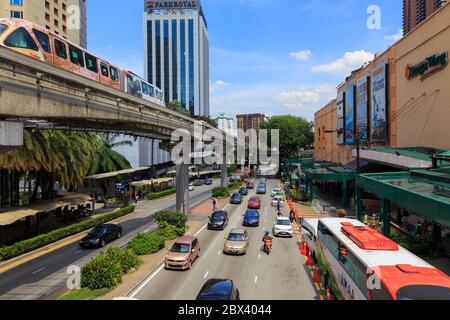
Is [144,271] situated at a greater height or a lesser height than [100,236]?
lesser

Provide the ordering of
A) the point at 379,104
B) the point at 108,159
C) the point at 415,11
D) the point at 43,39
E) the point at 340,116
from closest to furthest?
the point at 43,39
the point at 379,104
the point at 340,116
the point at 108,159
the point at 415,11

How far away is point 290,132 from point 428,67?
226ft

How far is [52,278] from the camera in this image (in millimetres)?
20094

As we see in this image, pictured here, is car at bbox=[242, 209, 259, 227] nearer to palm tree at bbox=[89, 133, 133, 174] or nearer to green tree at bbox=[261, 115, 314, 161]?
palm tree at bbox=[89, 133, 133, 174]

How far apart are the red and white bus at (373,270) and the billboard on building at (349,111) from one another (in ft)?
118

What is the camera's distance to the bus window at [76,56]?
25414 mm

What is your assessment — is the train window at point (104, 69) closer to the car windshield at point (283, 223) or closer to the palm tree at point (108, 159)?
the car windshield at point (283, 223)

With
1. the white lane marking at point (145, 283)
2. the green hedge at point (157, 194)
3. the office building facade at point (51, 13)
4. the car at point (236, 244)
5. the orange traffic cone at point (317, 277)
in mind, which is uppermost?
the office building facade at point (51, 13)

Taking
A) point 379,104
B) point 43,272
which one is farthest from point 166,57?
point 43,272

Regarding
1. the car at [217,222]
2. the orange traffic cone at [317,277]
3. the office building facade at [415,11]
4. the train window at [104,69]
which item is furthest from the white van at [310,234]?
the office building facade at [415,11]

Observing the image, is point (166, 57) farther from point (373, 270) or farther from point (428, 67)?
point (373, 270)

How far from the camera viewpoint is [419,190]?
19844mm

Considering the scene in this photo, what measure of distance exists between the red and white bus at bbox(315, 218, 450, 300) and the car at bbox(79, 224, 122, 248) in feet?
55.7

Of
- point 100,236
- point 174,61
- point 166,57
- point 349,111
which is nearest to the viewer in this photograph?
point 100,236
